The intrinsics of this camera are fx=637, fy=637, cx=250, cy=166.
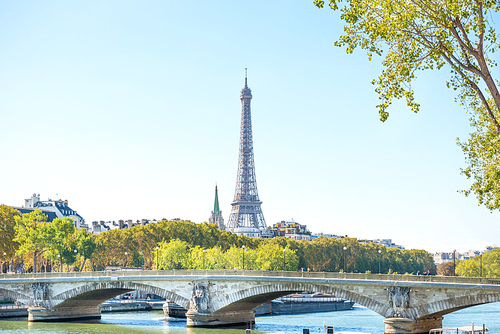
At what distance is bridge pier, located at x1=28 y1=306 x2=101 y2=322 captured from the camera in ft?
209

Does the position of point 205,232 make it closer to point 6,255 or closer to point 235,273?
point 6,255

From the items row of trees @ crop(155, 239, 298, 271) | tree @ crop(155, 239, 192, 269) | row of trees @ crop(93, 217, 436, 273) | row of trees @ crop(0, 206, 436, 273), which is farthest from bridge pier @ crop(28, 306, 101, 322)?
tree @ crop(155, 239, 192, 269)

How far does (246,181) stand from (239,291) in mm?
109919

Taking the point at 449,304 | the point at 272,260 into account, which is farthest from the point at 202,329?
the point at 272,260

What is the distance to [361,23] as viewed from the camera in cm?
2239

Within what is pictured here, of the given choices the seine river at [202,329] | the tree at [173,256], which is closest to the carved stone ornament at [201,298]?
the seine river at [202,329]

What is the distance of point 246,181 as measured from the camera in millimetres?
165500

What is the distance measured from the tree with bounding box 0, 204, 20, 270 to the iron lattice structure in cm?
8056

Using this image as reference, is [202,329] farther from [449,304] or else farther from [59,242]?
[59,242]

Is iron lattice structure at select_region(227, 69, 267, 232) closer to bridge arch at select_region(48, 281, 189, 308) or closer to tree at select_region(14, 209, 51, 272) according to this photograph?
tree at select_region(14, 209, 51, 272)

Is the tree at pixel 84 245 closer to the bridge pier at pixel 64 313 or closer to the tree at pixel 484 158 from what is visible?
the bridge pier at pixel 64 313

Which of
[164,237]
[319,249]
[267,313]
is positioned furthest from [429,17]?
[319,249]

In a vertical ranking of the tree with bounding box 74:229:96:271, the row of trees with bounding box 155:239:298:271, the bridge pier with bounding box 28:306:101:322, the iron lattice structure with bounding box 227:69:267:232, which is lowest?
the bridge pier with bounding box 28:306:101:322

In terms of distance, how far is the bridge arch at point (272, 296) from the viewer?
49.3 m
